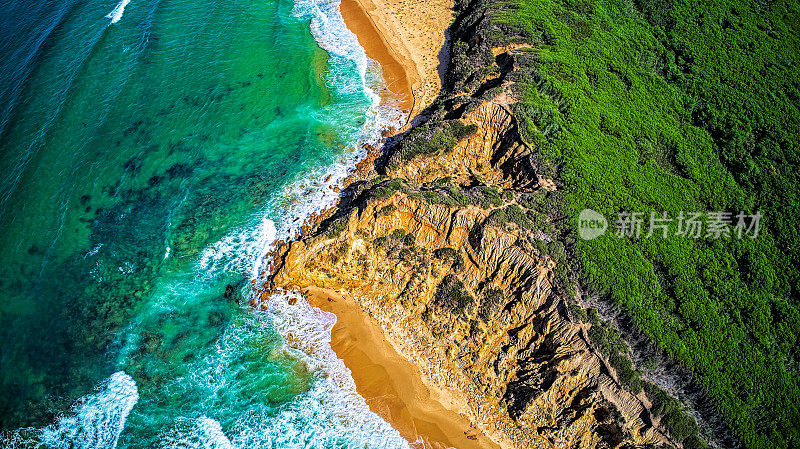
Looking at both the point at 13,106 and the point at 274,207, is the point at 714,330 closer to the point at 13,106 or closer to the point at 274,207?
the point at 274,207

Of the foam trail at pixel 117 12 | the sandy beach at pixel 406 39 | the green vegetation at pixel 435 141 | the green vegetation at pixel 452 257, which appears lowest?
the green vegetation at pixel 452 257

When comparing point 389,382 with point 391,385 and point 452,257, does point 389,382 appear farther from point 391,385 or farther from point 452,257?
point 452,257

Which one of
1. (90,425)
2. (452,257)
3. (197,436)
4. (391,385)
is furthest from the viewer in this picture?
(452,257)

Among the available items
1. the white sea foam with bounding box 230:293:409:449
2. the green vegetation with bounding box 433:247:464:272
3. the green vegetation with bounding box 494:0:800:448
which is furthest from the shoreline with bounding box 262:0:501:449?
the green vegetation with bounding box 494:0:800:448

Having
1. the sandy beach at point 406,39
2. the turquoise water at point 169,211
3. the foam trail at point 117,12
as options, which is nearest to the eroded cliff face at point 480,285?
the turquoise water at point 169,211

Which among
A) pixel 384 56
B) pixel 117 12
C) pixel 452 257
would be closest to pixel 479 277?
pixel 452 257

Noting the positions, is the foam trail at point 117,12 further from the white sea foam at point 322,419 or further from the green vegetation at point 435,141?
the white sea foam at point 322,419

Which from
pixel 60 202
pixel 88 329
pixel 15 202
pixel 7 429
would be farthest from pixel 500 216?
pixel 15 202

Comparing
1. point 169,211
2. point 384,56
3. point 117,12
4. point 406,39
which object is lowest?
point 169,211
